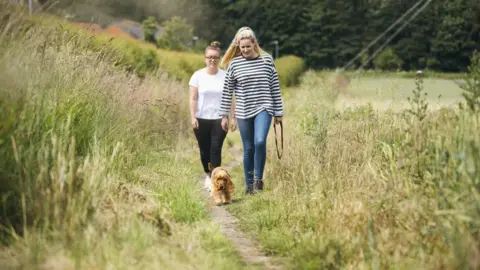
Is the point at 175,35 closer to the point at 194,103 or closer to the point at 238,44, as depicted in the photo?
the point at 194,103

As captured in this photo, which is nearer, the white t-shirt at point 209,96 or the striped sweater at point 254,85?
the striped sweater at point 254,85

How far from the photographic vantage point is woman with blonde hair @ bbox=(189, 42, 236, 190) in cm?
793

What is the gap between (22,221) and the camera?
4.33 meters

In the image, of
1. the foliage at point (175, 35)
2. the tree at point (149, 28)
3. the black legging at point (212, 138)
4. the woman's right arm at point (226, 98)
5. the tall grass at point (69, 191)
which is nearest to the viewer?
the tall grass at point (69, 191)

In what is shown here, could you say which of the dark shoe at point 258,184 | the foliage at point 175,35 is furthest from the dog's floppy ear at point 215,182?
the foliage at point 175,35

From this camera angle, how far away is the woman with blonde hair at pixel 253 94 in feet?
23.6

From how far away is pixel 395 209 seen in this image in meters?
4.61

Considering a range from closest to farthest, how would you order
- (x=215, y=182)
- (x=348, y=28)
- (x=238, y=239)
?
(x=238, y=239) → (x=215, y=182) → (x=348, y=28)

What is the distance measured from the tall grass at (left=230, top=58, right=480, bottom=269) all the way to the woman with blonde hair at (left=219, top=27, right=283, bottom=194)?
115 centimetres

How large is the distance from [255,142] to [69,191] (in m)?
3.25

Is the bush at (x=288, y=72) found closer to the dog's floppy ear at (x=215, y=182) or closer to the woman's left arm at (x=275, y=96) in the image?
the woman's left arm at (x=275, y=96)

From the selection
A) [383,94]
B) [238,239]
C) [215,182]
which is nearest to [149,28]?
[383,94]

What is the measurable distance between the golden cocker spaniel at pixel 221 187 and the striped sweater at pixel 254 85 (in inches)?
28.5

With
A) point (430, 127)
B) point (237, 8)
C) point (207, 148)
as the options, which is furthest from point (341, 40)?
point (430, 127)
